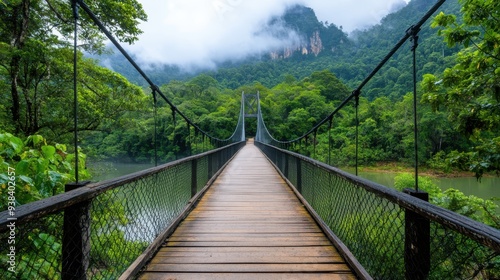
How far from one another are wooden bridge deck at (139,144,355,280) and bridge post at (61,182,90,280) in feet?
1.23

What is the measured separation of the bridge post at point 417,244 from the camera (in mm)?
986

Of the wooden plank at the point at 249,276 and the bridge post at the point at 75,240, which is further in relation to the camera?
the wooden plank at the point at 249,276

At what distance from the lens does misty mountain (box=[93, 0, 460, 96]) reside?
82.7ft

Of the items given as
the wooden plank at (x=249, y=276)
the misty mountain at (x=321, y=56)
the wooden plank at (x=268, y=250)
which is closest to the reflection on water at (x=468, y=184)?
the misty mountain at (x=321, y=56)

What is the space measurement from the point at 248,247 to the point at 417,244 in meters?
0.95

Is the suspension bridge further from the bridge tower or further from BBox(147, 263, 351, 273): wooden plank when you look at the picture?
the bridge tower

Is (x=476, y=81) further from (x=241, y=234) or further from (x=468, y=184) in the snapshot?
(x=468, y=184)

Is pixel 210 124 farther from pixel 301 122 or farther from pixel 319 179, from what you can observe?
→ pixel 319 179

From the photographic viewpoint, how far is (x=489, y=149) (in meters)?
2.53

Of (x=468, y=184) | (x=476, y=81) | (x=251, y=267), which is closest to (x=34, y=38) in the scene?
(x=251, y=267)

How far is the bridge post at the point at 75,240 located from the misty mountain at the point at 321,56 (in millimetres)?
18628

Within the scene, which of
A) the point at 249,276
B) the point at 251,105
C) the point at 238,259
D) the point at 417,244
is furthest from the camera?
the point at 251,105

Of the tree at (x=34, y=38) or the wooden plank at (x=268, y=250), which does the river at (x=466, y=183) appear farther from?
the wooden plank at (x=268, y=250)

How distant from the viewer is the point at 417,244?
3.29 ft
